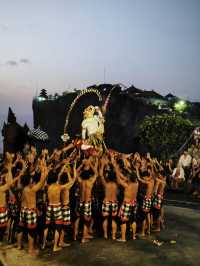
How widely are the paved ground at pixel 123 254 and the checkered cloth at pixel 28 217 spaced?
2.43 feet

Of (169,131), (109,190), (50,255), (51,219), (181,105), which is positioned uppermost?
(181,105)

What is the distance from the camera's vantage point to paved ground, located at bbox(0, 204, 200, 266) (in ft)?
26.0

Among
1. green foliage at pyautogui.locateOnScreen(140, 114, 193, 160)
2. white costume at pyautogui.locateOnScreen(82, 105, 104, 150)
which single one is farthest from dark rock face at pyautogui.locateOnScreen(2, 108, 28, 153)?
green foliage at pyautogui.locateOnScreen(140, 114, 193, 160)

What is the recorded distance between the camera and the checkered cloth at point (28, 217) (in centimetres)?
823

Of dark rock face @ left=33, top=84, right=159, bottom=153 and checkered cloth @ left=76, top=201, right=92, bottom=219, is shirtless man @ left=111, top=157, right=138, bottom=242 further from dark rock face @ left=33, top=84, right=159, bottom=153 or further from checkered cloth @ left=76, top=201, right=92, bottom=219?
dark rock face @ left=33, top=84, right=159, bottom=153

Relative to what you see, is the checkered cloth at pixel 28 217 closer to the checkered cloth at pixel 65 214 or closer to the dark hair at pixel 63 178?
the checkered cloth at pixel 65 214

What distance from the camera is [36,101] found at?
2299 inches

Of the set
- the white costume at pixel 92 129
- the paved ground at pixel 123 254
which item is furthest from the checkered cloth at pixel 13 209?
the white costume at pixel 92 129

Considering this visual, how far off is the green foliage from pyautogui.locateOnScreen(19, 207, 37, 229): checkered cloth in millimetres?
19064

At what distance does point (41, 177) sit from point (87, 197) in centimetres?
163

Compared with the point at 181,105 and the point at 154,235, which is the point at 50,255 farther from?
the point at 181,105

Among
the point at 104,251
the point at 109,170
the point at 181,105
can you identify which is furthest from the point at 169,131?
the point at 181,105

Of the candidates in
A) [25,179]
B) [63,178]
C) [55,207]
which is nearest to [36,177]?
[25,179]

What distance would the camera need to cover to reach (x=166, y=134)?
2633 cm
